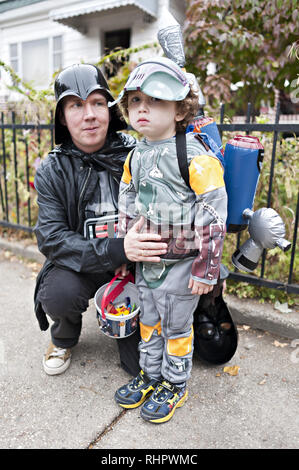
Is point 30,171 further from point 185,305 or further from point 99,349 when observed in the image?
point 185,305

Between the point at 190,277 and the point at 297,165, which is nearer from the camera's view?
the point at 190,277

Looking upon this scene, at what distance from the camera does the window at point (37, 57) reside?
1039 centimetres

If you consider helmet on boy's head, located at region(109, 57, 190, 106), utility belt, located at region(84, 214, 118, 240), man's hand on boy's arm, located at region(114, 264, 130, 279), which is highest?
helmet on boy's head, located at region(109, 57, 190, 106)

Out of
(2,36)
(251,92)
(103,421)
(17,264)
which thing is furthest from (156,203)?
(2,36)

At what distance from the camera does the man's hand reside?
169 centimetres

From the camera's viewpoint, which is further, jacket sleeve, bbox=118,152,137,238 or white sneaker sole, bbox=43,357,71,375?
white sneaker sole, bbox=43,357,71,375

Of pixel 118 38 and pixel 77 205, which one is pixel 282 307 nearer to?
pixel 77 205

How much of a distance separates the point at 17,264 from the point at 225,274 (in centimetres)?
252

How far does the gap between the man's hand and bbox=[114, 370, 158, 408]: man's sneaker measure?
0.64m

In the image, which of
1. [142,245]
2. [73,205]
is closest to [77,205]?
[73,205]

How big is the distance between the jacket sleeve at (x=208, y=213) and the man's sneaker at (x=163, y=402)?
613 millimetres

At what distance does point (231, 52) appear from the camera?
13.3ft

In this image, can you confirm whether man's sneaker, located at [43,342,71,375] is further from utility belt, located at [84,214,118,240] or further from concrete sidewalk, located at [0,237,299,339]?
concrete sidewalk, located at [0,237,299,339]

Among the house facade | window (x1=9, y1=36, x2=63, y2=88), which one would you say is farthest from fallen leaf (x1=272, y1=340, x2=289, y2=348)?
window (x1=9, y1=36, x2=63, y2=88)
